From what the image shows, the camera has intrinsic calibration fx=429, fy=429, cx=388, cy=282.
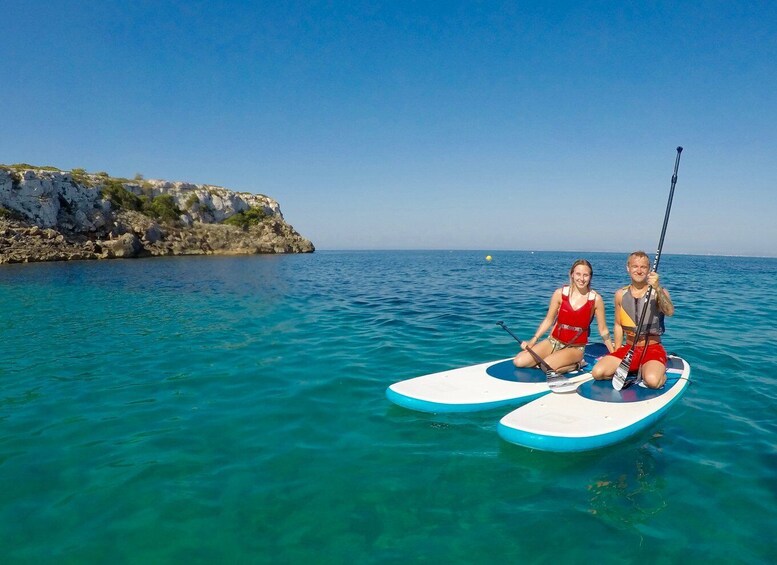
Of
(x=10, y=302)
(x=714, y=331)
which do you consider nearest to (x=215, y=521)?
(x=714, y=331)

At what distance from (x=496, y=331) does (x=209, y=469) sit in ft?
31.8

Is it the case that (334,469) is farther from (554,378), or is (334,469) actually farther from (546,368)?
(546,368)

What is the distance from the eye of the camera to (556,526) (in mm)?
4223

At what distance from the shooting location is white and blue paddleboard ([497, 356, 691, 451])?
5.44 metres

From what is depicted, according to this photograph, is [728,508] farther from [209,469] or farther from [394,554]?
[209,469]

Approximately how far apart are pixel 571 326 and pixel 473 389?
2.42m

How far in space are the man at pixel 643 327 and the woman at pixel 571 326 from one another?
0.45 meters

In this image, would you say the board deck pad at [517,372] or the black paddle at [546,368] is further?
the board deck pad at [517,372]

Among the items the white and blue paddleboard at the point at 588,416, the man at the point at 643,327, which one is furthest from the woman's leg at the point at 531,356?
the white and blue paddleboard at the point at 588,416

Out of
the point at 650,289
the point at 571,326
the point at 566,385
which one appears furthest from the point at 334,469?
the point at 650,289

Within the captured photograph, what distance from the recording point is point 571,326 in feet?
26.7

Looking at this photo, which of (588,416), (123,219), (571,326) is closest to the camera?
(588,416)

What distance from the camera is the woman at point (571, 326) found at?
797 centimetres

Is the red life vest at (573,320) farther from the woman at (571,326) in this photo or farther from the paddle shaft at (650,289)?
the paddle shaft at (650,289)
